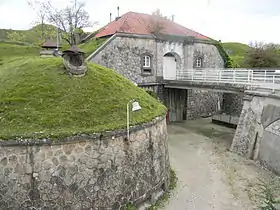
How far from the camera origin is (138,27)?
23.8m

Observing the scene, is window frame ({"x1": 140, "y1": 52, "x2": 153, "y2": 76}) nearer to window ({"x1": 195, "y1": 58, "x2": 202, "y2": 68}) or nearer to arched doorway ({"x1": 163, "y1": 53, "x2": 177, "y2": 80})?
arched doorway ({"x1": 163, "y1": 53, "x2": 177, "y2": 80})

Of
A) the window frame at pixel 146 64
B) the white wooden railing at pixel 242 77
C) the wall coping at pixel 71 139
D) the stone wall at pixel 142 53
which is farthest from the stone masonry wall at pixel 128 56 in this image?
the wall coping at pixel 71 139

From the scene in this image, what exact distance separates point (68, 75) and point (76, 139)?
306 cm

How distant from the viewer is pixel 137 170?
9.49 metres

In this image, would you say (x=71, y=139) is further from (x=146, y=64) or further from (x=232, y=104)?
(x=232, y=104)

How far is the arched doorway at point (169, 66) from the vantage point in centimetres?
2511

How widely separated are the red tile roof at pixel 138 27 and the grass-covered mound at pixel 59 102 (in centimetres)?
1219

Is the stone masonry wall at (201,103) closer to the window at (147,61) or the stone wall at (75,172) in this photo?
the window at (147,61)

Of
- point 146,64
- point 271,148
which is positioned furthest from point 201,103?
point 271,148

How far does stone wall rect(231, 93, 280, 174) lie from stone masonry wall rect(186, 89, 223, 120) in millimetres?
9945

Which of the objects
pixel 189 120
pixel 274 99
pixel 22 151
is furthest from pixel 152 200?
pixel 189 120

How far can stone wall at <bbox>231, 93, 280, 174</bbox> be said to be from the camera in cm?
1359

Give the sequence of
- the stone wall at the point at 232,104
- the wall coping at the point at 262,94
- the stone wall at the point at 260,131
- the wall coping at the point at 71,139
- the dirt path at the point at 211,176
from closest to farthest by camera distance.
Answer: the wall coping at the point at 71,139 → the dirt path at the point at 211,176 → the stone wall at the point at 260,131 → the wall coping at the point at 262,94 → the stone wall at the point at 232,104

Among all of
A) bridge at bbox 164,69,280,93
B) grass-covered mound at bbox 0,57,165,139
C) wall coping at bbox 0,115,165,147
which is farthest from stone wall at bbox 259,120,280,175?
wall coping at bbox 0,115,165,147
